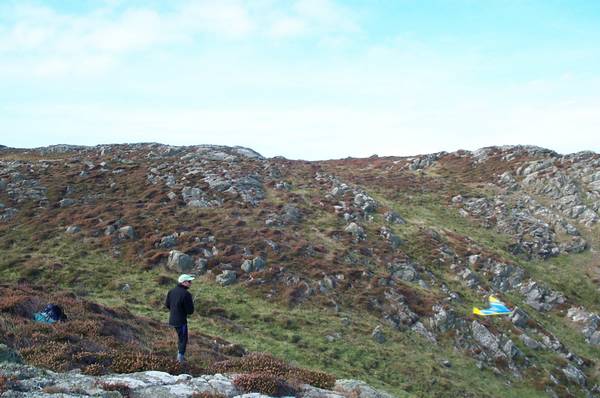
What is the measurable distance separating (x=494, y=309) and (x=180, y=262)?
72.5 ft

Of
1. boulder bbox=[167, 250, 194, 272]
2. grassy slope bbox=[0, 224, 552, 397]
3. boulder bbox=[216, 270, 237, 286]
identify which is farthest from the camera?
boulder bbox=[167, 250, 194, 272]

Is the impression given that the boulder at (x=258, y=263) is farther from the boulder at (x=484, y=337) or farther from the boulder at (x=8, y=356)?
the boulder at (x=8, y=356)

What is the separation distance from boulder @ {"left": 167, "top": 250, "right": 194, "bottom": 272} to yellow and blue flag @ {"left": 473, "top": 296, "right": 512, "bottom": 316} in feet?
64.8

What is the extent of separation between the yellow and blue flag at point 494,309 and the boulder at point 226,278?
53.5 ft

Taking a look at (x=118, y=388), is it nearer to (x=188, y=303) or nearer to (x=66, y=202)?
(x=188, y=303)

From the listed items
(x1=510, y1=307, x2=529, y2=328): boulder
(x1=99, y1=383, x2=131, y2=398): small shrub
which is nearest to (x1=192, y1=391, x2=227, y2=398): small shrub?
(x1=99, y1=383, x2=131, y2=398): small shrub

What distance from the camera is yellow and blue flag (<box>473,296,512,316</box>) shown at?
99.0ft

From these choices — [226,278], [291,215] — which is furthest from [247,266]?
[291,215]

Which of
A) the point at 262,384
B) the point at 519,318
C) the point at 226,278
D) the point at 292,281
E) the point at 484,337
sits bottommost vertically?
the point at 484,337

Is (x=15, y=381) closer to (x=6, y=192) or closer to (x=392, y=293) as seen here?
(x=392, y=293)

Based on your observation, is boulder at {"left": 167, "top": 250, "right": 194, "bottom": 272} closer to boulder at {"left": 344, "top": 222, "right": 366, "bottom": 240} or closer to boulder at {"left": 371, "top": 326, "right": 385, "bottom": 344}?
boulder at {"left": 371, "top": 326, "right": 385, "bottom": 344}

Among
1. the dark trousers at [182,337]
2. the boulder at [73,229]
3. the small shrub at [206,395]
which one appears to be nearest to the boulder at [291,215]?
the boulder at [73,229]

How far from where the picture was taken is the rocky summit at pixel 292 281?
1388cm

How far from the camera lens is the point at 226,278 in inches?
1219
